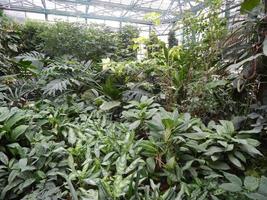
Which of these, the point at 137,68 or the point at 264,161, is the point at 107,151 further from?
the point at 137,68

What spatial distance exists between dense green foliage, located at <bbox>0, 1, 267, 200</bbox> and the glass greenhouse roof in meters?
6.68

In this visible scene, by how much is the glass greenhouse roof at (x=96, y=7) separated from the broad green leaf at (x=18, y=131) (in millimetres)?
7849

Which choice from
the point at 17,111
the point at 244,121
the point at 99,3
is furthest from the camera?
the point at 99,3

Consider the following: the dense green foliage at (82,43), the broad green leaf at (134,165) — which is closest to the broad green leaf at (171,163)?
the broad green leaf at (134,165)

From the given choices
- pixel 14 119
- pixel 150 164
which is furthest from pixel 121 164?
pixel 14 119

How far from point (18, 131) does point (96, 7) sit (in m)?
9.21

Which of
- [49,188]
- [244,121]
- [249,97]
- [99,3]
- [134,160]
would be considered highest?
[99,3]

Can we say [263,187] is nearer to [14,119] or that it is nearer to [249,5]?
[249,5]

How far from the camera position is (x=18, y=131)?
1.87 m

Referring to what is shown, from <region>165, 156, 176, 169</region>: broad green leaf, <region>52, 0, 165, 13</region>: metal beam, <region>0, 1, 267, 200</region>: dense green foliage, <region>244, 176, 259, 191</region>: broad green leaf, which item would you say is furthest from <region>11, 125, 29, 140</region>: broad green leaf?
<region>52, 0, 165, 13</region>: metal beam

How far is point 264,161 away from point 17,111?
6.26 ft

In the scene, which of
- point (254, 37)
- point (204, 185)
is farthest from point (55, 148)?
point (254, 37)

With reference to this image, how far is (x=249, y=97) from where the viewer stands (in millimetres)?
2115

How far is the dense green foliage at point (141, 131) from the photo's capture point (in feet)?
4.86
